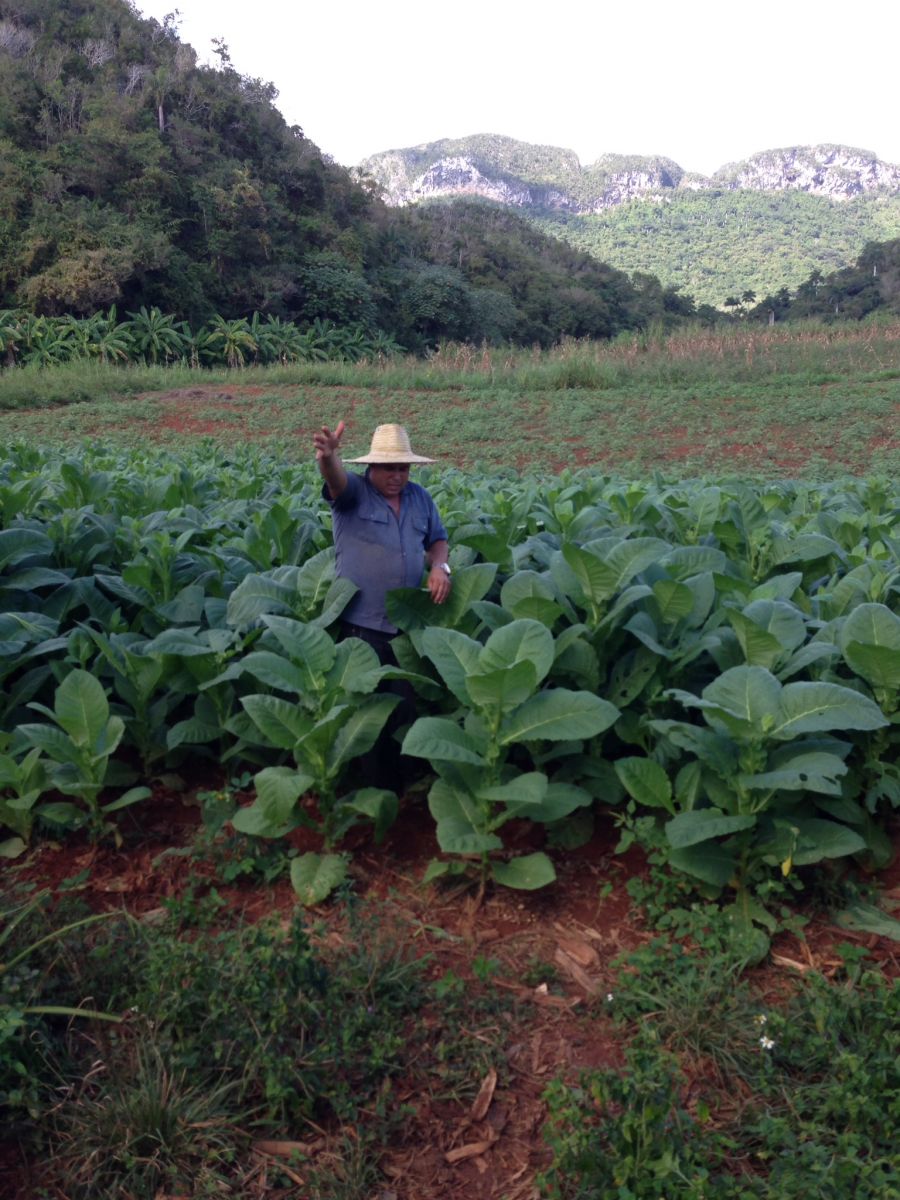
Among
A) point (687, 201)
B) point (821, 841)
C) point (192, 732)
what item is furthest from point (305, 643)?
point (687, 201)

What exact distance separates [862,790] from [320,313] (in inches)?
1467

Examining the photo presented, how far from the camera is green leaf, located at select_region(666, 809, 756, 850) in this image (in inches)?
100

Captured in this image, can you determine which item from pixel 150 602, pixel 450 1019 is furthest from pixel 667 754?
pixel 150 602

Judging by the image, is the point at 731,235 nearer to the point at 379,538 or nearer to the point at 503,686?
the point at 379,538

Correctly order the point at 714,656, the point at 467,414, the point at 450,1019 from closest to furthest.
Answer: the point at 450,1019 → the point at 714,656 → the point at 467,414

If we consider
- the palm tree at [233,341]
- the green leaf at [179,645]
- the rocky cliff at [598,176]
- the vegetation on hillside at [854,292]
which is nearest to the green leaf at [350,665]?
the green leaf at [179,645]

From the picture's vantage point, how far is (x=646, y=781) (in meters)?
2.84

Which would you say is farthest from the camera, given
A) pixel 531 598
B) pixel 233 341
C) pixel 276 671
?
pixel 233 341

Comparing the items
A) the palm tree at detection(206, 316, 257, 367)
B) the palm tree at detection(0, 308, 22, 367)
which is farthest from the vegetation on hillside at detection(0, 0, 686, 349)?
the palm tree at detection(206, 316, 257, 367)

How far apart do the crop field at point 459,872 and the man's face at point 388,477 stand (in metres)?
0.33

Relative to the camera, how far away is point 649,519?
4.94m

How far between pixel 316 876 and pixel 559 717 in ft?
2.68

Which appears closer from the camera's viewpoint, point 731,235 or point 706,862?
point 706,862

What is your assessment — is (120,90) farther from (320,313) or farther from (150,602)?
(150,602)
